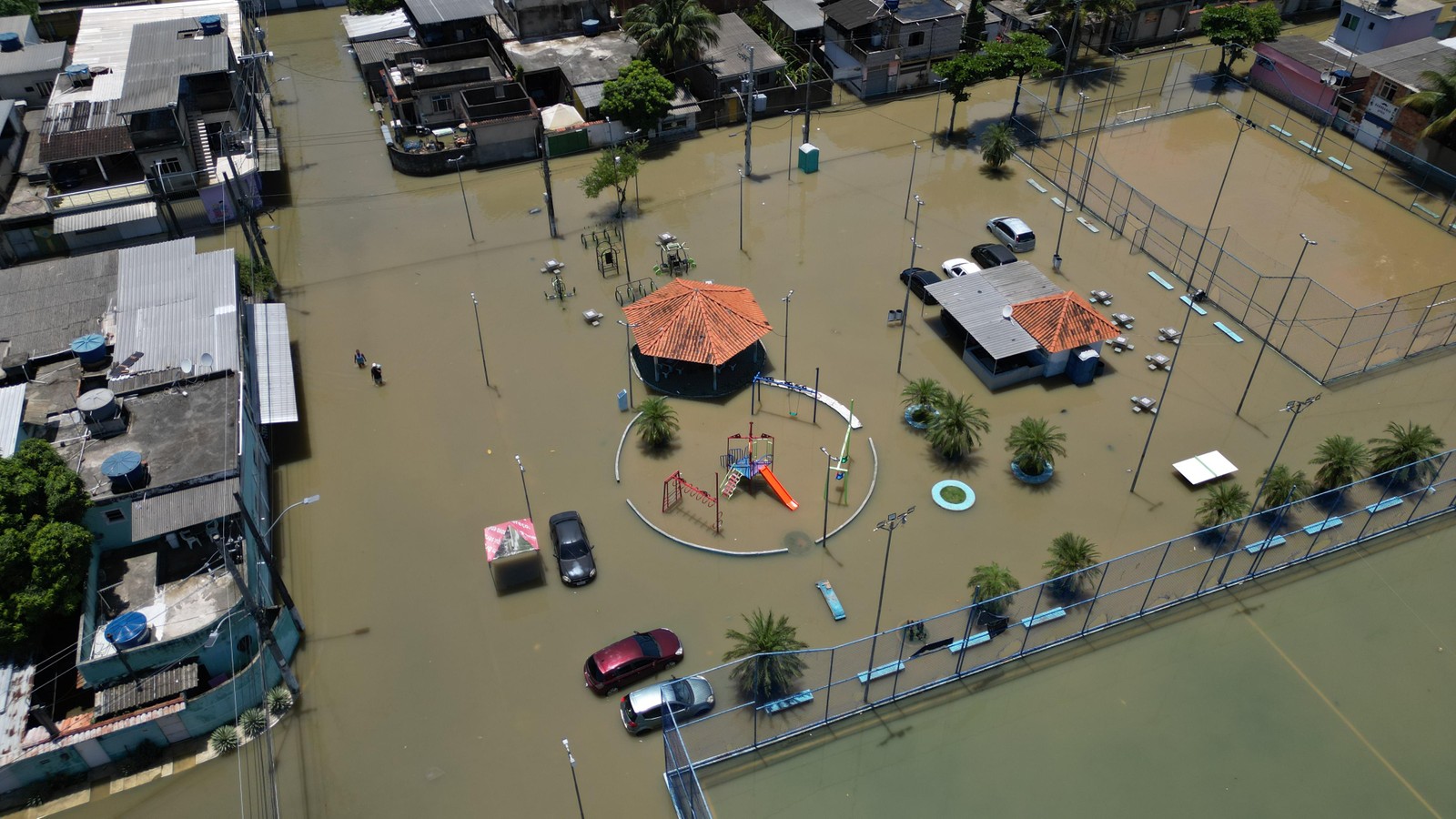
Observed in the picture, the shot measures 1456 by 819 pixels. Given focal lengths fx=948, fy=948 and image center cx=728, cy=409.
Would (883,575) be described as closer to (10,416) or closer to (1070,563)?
(1070,563)

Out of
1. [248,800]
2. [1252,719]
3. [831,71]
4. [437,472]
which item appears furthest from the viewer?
[831,71]

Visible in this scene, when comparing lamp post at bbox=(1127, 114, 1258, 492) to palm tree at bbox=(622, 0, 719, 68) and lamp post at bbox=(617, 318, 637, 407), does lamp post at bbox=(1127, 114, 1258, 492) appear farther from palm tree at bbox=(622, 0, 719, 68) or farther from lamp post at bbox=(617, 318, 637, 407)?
palm tree at bbox=(622, 0, 719, 68)

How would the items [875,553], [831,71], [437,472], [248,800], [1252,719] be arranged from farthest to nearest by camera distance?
[831,71], [437,472], [875,553], [1252,719], [248,800]

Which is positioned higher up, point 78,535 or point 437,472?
point 78,535

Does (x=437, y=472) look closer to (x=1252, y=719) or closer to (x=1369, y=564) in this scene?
(x=1252, y=719)

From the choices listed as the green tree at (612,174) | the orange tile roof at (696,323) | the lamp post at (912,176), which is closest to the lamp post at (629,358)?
the orange tile roof at (696,323)

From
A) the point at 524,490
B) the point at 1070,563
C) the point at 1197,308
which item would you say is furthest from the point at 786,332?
the point at 1197,308

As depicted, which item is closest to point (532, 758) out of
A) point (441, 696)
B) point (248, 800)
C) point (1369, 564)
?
point (441, 696)
